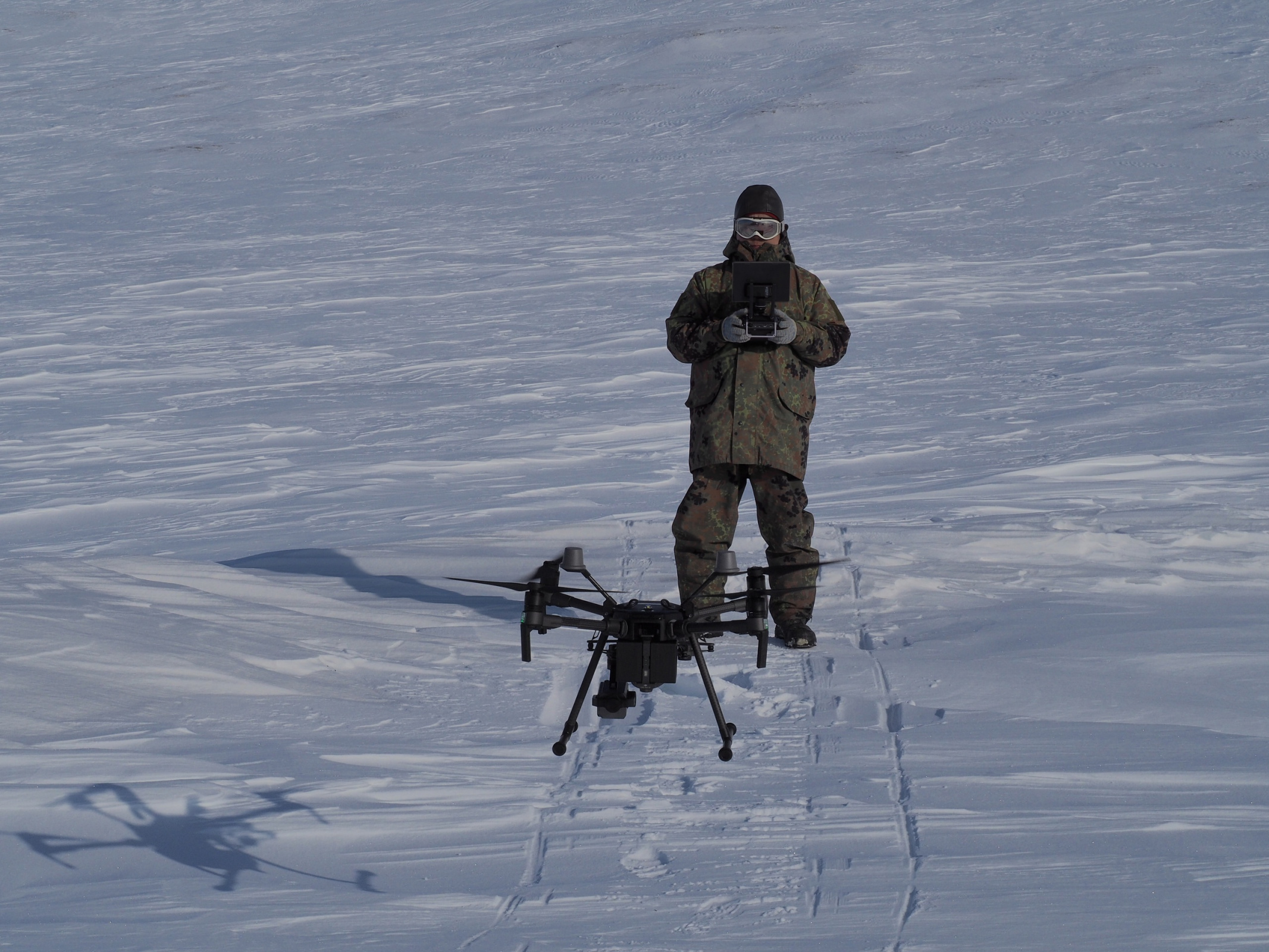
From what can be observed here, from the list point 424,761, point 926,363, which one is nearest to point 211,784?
point 424,761

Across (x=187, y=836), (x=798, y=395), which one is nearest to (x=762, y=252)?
(x=798, y=395)

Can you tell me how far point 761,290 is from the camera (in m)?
4.13

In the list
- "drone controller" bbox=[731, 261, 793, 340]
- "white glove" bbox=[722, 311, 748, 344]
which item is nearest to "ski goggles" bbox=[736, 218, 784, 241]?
"drone controller" bbox=[731, 261, 793, 340]

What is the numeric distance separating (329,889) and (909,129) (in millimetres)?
19843

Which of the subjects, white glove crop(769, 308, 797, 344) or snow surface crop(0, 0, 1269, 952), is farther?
white glove crop(769, 308, 797, 344)

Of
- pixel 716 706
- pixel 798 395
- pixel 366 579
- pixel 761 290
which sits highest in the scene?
pixel 761 290

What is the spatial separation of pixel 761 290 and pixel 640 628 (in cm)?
151

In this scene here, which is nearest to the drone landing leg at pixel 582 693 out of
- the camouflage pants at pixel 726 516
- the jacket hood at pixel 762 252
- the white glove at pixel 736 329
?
the white glove at pixel 736 329

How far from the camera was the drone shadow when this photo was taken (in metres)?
5.60

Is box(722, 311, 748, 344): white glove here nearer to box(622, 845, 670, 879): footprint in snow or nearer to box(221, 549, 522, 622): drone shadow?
box(622, 845, 670, 879): footprint in snow

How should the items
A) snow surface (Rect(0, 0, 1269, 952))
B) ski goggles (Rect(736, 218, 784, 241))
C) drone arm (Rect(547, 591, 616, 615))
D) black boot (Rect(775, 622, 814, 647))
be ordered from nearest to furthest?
drone arm (Rect(547, 591, 616, 615)), snow surface (Rect(0, 0, 1269, 952)), ski goggles (Rect(736, 218, 784, 241)), black boot (Rect(775, 622, 814, 647))

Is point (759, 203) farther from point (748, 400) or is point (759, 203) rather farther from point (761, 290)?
point (748, 400)

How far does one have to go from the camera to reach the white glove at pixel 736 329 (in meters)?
4.15

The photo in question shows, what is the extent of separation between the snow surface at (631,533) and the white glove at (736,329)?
1.07m
